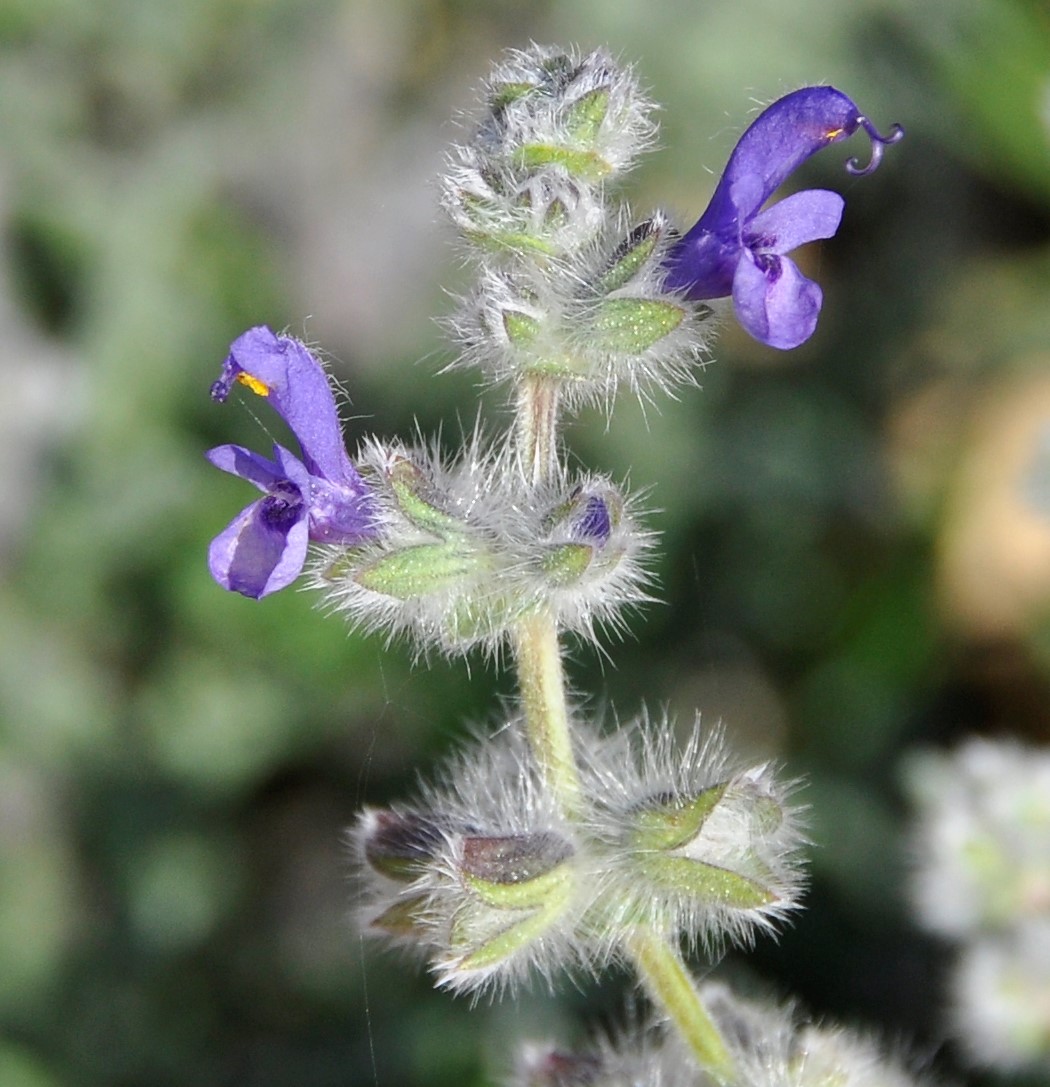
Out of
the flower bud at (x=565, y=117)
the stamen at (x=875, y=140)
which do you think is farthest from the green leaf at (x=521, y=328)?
the stamen at (x=875, y=140)

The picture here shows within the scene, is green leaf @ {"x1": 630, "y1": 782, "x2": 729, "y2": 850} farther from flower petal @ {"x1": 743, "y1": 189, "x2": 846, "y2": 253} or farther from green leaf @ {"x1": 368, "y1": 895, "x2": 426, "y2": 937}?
flower petal @ {"x1": 743, "y1": 189, "x2": 846, "y2": 253}

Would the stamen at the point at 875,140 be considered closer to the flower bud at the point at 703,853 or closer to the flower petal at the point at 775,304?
the flower petal at the point at 775,304

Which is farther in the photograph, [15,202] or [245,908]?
[15,202]

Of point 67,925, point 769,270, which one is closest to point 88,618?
point 67,925

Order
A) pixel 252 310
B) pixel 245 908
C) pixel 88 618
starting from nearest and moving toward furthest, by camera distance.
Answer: pixel 245 908
pixel 88 618
pixel 252 310

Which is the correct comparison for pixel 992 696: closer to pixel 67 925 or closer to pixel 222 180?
pixel 67 925

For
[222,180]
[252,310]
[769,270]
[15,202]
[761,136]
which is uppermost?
[222,180]

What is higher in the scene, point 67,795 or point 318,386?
point 67,795

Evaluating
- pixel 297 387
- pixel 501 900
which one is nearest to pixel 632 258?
pixel 297 387

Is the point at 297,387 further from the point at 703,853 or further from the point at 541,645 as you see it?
the point at 703,853
